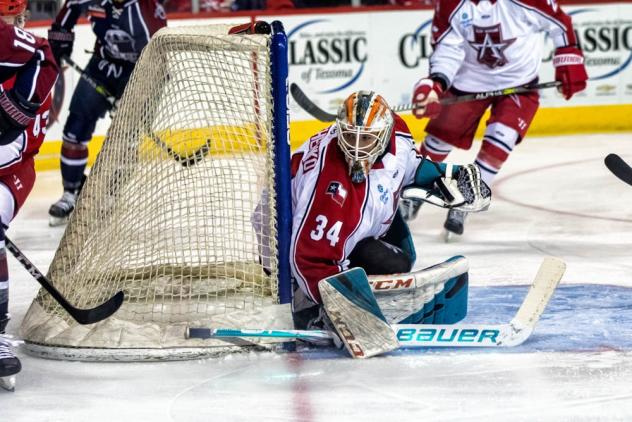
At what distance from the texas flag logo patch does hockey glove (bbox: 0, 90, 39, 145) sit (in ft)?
2.56

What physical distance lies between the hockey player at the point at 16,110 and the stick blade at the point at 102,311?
0.20m

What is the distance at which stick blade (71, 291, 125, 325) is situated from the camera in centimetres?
323

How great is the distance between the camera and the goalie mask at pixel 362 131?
3.37m

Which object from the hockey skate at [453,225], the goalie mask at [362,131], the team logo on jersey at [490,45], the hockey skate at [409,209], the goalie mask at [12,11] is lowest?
the hockey skate at [409,209]

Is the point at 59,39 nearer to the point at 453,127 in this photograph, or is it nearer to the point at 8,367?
the point at 453,127

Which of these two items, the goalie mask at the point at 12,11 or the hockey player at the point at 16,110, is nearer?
the hockey player at the point at 16,110

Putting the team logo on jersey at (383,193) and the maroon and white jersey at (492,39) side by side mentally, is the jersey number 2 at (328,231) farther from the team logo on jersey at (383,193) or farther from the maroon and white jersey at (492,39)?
the maroon and white jersey at (492,39)

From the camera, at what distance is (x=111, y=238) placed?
3555mm

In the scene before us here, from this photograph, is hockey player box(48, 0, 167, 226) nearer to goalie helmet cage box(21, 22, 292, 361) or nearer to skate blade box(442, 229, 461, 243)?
skate blade box(442, 229, 461, 243)

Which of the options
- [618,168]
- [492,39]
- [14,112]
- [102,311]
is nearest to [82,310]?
[102,311]

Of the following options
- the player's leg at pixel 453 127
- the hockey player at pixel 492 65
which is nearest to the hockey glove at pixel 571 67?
the hockey player at pixel 492 65

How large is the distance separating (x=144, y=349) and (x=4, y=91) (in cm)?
74

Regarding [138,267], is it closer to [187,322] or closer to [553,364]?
[187,322]

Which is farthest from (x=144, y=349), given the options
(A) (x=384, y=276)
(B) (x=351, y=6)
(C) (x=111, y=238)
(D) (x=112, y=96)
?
(B) (x=351, y=6)
